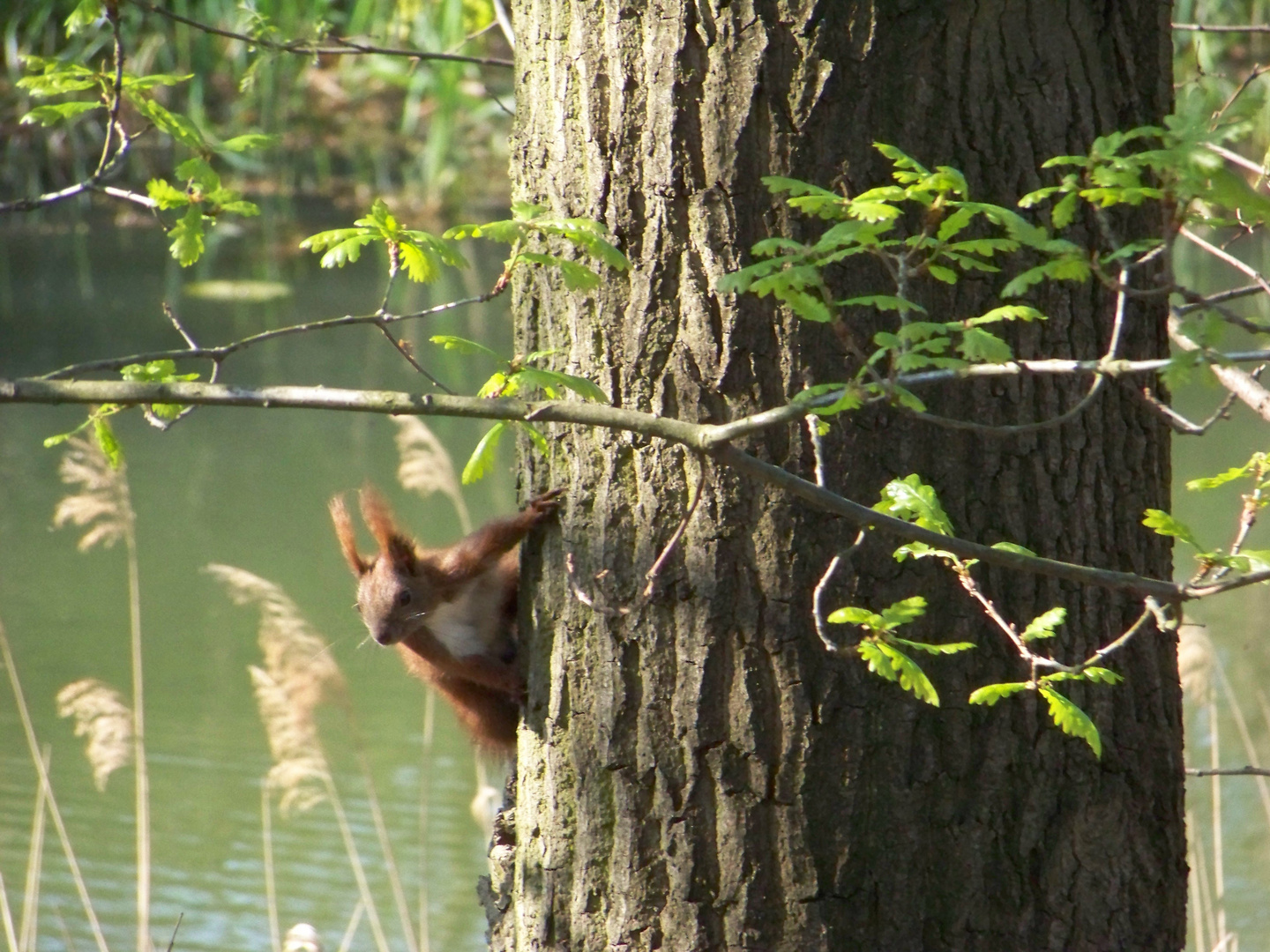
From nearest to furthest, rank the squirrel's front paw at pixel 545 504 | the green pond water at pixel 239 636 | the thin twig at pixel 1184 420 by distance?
the thin twig at pixel 1184 420, the squirrel's front paw at pixel 545 504, the green pond water at pixel 239 636

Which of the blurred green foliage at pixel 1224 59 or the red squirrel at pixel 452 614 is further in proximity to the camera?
the red squirrel at pixel 452 614

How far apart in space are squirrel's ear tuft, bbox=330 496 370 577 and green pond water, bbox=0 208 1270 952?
→ 5.2 inches

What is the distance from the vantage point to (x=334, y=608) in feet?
14.6

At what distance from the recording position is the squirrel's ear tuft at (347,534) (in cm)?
199

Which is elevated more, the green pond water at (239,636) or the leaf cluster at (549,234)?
the leaf cluster at (549,234)

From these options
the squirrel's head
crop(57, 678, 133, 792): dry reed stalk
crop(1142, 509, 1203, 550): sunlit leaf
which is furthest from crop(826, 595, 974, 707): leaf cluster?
crop(57, 678, 133, 792): dry reed stalk

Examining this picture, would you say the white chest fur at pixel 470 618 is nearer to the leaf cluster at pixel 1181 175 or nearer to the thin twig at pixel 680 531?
the thin twig at pixel 680 531

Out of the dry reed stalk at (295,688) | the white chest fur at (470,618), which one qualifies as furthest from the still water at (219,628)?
the white chest fur at (470,618)

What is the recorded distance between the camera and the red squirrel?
2.06 metres

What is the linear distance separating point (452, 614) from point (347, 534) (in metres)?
0.21

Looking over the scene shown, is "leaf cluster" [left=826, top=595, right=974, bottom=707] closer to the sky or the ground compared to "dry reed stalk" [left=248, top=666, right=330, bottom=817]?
A: closer to the sky

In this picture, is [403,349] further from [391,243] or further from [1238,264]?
[1238,264]

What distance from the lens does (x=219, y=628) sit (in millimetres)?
4398

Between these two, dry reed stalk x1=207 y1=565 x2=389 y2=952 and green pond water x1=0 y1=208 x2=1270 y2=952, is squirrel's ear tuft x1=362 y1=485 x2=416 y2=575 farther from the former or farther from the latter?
dry reed stalk x1=207 y1=565 x2=389 y2=952
